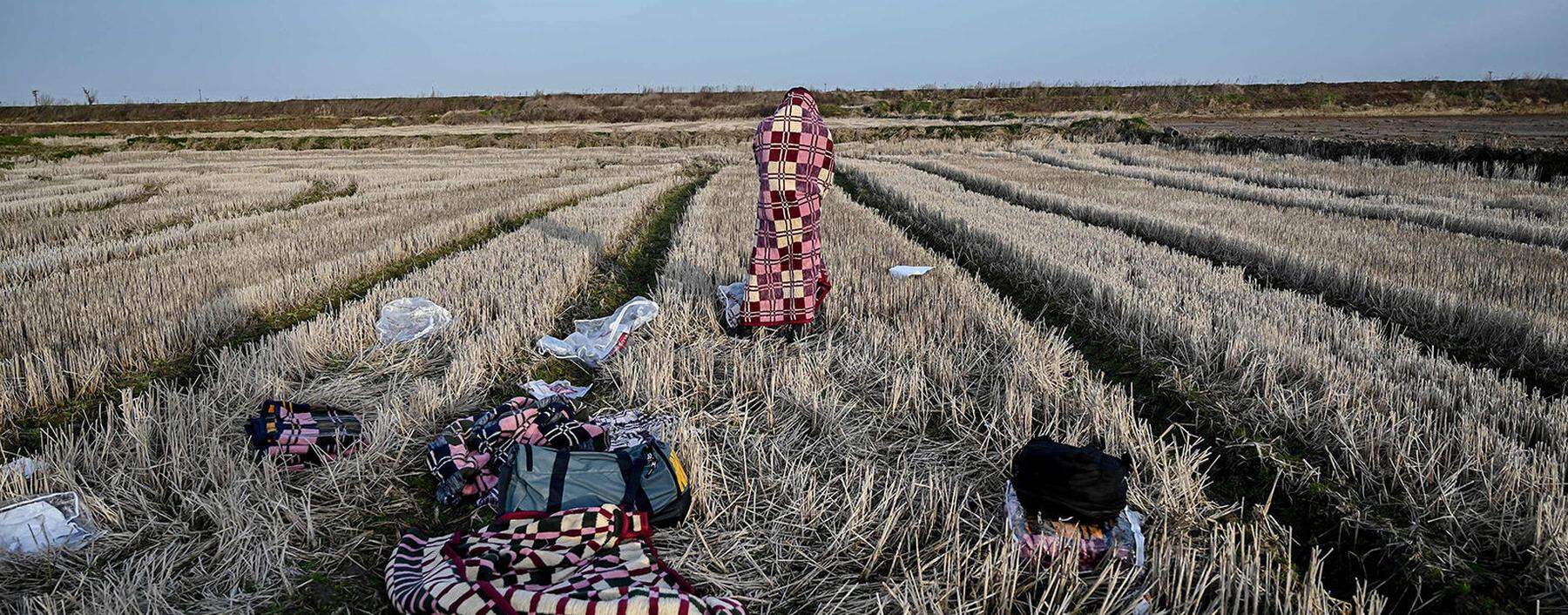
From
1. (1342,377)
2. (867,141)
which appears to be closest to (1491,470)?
(1342,377)

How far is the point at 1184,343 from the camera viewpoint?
14.4 ft

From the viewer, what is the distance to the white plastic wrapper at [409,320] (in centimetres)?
489

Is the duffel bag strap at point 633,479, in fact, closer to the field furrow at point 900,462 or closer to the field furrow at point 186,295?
the field furrow at point 900,462

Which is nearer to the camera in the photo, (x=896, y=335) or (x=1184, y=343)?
(x=1184, y=343)

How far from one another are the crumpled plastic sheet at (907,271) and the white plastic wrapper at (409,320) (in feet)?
11.7

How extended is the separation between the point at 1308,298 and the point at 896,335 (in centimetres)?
310

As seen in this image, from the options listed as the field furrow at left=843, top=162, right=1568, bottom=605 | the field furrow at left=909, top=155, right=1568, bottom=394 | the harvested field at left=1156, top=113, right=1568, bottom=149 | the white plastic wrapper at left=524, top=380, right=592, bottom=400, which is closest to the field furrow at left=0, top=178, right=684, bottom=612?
the white plastic wrapper at left=524, top=380, right=592, bottom=400

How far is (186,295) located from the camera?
5859 mm

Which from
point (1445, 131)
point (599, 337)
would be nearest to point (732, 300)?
point (599, 337)

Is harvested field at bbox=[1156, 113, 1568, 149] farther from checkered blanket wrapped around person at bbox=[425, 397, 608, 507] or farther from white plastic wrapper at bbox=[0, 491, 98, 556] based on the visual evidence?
white plastic wrapper at bbox=[0, 491, 98, 556]

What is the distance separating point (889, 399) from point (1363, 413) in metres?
2.04

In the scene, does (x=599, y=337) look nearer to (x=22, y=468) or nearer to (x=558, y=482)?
(x=558, y=482)

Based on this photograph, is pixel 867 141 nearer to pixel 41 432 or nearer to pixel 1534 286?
pixel 1534 286

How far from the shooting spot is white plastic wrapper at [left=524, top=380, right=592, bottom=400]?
4012 millimetres
